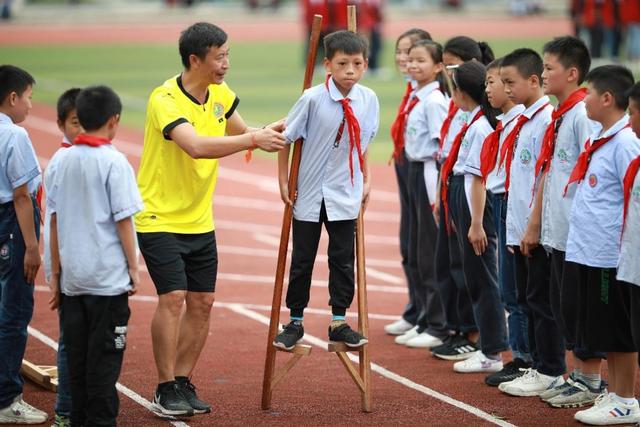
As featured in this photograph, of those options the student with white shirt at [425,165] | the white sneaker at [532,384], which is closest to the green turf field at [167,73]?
the student with white shirt at [425,165]

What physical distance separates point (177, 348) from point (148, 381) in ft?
2.50

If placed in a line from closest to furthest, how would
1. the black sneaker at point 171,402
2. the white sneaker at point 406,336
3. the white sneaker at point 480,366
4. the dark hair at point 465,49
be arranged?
the black sneaker at point 171,402 → the white sneaker at point 480,366 → the dark hair at point 465,49 → the white sneaker at point 406,336

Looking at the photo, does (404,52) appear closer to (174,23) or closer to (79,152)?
(79,152)

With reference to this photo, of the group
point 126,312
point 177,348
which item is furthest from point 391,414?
point 126,312

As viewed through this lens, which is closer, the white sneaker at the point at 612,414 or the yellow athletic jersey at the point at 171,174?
the white sneaker at the point at 612,414

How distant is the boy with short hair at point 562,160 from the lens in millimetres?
7422

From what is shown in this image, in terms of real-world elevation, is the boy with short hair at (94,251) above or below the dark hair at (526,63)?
below

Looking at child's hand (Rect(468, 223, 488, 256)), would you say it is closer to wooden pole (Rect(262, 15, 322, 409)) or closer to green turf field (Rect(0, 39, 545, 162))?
wooden pole (Rect(262, 15, 322, 409))

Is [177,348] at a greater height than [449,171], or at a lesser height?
lesser

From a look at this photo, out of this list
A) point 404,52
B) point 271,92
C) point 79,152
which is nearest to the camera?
point 79,152

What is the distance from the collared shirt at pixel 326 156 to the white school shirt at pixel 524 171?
1.07m

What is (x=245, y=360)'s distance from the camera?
9070 mm

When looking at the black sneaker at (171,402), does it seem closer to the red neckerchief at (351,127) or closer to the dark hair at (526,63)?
→ the red neckerchief at (351,127)

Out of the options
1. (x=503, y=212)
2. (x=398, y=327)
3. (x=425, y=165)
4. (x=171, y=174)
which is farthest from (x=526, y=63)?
(x=398, y=327)
